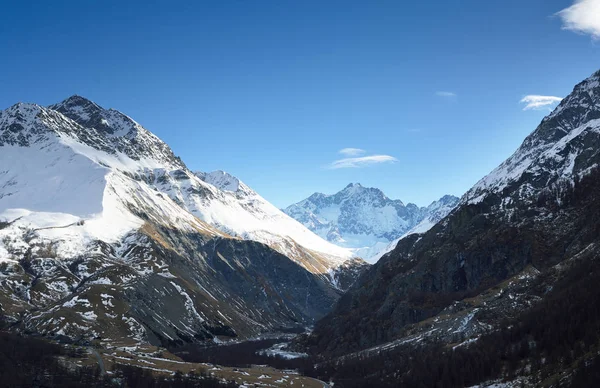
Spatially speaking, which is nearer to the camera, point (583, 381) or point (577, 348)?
point (583, 381)

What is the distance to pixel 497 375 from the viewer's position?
605 feet

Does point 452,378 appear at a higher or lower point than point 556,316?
lower

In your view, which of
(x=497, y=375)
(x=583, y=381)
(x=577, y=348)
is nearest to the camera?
(x=583, y=381)

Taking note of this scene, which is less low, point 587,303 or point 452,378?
point 587,303

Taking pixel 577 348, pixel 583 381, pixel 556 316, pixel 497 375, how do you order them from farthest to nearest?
pixel 556 316
pixel 497 375
pixel 577 348
pixel 583 381

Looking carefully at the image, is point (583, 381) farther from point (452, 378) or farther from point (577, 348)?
point (452, 378)

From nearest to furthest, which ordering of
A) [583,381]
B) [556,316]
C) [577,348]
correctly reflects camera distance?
[583,381] → [577,348] → [556,316]

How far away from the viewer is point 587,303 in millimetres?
193000

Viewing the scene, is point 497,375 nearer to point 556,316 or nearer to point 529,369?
point 529,369

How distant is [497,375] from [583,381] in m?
41.1

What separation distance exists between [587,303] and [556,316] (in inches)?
433

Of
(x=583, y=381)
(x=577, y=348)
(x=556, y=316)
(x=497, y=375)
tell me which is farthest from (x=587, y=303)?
(x=583, y=381)

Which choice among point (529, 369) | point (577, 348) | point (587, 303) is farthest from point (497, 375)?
point (587, 303)

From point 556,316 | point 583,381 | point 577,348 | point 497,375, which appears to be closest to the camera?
point 583,381
